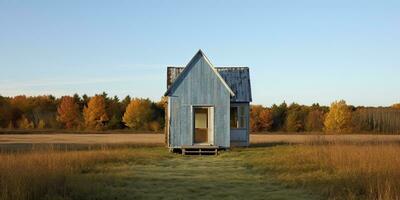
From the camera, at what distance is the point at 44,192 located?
11711 millimetres

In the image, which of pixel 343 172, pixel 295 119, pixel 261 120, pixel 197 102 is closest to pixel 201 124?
pixel 197 102

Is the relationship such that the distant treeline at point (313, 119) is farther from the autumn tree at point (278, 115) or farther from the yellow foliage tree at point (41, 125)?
the yellow foliage tree at point (41, 125)

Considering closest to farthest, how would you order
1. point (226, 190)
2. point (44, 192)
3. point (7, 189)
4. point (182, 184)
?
point (7, 189), point (44, 192), point (226, 190), point (182, 184)

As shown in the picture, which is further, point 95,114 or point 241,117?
point 95,114

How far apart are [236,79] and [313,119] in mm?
53307

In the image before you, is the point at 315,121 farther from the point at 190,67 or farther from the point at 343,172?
the point at 343,172

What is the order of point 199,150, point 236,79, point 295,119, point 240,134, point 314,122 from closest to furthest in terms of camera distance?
point 199,150
point 240,134
point 236,79
point 314,122
point 295,119

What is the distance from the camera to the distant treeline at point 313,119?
83.2 meters

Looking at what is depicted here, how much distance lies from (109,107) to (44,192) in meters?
74.3

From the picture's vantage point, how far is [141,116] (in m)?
83.2

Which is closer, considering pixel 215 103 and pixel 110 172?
pixel 110 172

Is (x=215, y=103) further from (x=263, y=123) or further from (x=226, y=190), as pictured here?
(x=263, y=123)

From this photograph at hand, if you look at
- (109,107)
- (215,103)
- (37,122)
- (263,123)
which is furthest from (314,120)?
(215,103)

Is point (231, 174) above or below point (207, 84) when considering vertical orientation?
below
